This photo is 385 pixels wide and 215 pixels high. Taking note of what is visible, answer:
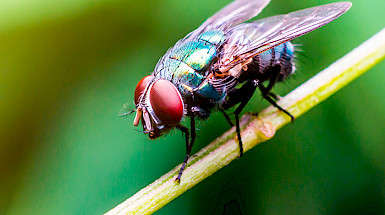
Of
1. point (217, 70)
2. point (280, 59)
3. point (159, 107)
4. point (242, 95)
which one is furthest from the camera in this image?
point (280, 59)

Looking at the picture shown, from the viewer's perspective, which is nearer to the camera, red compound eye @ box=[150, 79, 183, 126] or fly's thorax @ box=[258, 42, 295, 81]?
red compound eye @ box=[150, 79, 183, 126]

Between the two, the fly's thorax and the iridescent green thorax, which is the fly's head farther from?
the fly's thorax

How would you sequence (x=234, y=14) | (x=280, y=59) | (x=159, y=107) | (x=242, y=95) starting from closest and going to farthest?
(x=159, y=107), (x=242, y=95), (x=280, y=59), (x=234, y=14)

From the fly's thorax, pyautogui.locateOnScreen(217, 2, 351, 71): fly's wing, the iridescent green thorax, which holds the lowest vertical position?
the fly's thorax

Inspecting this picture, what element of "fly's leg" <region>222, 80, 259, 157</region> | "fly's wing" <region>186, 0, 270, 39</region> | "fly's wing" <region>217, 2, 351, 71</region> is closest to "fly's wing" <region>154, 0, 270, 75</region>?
"fly's wing" <region>186, 0, 270, 39</region>

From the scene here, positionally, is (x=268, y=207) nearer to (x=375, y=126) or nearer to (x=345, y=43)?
(x=375, y=126)

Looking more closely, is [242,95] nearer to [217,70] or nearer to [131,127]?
[217,70]

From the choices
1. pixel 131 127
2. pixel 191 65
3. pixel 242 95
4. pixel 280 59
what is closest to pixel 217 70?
pixel 191 65
